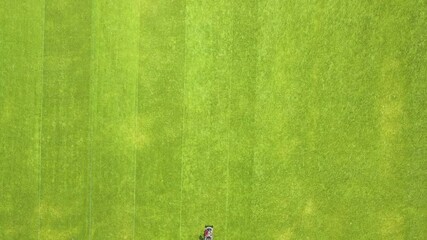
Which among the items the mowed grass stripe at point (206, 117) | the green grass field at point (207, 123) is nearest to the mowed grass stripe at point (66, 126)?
the green grass field at point (207, 123)

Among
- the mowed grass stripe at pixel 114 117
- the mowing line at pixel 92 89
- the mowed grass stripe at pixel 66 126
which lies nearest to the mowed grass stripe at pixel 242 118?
the mowed grass stripe at pixel 114 117

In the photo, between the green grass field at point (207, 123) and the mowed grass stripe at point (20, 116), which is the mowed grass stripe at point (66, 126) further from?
the mowed grass stripe at point (20, 116)

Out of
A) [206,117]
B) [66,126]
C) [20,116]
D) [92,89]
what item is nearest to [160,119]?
[206,117]

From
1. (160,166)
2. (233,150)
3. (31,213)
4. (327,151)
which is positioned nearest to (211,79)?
(233,150)

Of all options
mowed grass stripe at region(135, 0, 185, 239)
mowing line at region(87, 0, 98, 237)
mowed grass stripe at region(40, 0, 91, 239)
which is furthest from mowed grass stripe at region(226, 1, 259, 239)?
mowed grass stripe at region(40, 0, 91, 239)

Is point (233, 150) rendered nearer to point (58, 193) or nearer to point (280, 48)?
point (280, 48)

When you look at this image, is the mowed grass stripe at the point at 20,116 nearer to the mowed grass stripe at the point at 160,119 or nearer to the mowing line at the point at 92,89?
the mowing line at the point at 92,89
